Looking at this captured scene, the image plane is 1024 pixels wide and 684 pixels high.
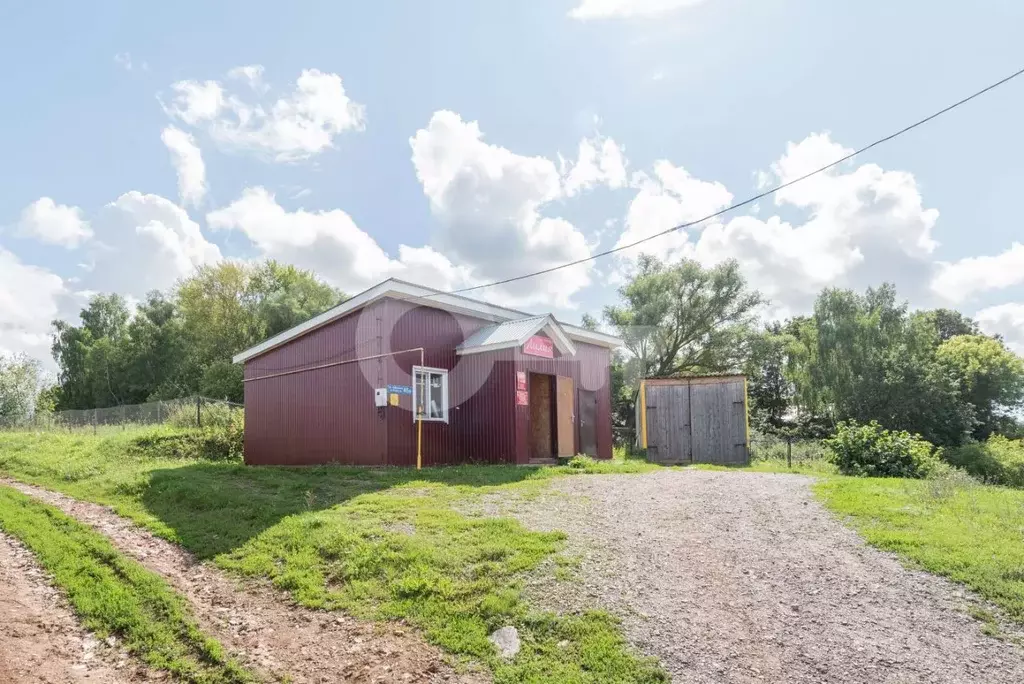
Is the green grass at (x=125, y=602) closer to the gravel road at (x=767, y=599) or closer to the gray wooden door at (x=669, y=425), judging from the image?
the gravel road at (x=767, y=599)

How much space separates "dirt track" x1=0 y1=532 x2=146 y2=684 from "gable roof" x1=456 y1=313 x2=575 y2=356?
8929 mm

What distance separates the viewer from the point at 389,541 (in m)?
6.85

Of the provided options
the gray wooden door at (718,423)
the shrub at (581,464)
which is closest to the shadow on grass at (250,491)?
the shrub at (581,464)

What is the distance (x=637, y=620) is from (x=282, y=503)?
5738 mm

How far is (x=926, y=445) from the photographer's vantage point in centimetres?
1341

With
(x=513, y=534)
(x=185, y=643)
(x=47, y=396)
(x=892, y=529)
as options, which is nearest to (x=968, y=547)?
(x=892, y=529)

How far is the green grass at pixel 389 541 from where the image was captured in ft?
15.8

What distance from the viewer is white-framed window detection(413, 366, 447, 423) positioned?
13.7 m

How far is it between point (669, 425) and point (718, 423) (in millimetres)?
1275

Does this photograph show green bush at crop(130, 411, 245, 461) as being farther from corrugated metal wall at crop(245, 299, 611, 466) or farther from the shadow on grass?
the shadow on grass

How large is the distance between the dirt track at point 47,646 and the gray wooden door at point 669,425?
14.3 meters

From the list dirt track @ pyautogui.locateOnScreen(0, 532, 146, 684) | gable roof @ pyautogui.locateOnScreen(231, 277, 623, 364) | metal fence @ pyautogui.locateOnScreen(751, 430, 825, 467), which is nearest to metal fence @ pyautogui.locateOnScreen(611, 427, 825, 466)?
metal fence @ pyautogui.locateOnScreen(751, 430, 825, 467)

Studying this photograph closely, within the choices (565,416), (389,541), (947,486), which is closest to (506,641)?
(389,541)

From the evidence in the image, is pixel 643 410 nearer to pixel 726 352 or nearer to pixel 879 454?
pixel 879 454
